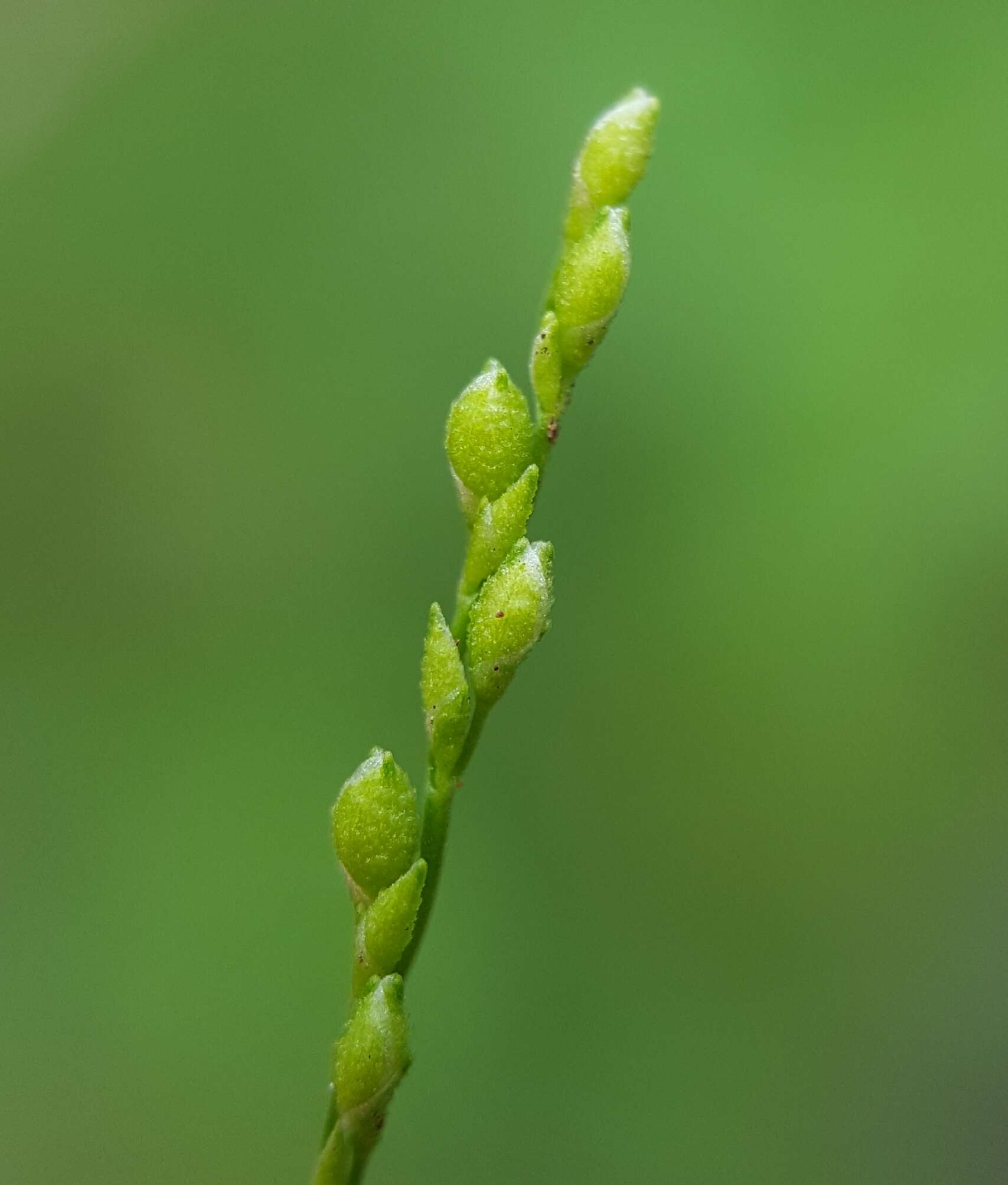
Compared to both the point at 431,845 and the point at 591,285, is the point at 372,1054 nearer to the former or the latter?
the point at 431,845

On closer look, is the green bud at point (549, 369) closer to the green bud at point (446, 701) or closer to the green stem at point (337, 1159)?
the green bud at point (446, 701)

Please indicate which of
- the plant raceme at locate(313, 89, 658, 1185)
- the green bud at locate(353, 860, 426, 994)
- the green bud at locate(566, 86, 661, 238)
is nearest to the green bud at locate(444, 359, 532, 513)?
the plant raceme at locate(313, 89, 658, 1185)

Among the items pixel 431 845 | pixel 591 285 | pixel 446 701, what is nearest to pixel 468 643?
pixel 446 701

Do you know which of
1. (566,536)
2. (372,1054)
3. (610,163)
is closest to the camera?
(372,1054)

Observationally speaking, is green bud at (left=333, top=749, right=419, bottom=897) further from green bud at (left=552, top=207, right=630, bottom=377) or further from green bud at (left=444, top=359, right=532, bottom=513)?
green bud at (left=552, top=207, right=630, bottom=377)

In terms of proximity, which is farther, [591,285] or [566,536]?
[566,536]

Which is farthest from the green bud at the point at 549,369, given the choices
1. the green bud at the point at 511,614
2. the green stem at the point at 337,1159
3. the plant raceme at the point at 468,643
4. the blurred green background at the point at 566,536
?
the blurred green background at the point at 566,536

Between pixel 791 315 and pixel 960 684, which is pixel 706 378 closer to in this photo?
pixel 791 315
